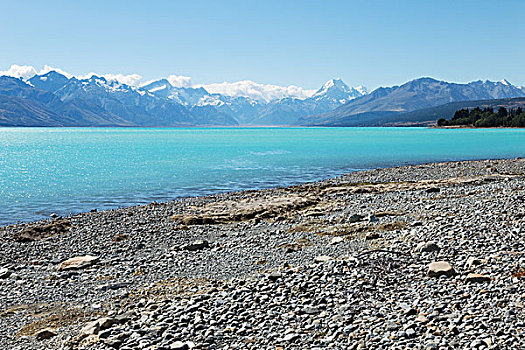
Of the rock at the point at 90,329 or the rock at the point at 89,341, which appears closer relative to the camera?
the rock at the point at 89,341

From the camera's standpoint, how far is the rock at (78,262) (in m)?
17.9

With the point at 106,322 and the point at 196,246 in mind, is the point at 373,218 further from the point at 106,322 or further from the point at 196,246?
the point at 106,322

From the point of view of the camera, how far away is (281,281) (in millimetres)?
13250

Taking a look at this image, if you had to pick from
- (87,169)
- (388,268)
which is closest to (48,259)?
(388,268)

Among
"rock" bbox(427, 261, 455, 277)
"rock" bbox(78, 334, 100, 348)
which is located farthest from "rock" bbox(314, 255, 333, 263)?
"rock" bbox(78, 334, 100, 348)

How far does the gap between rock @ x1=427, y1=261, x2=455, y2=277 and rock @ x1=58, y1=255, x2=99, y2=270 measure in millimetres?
13112

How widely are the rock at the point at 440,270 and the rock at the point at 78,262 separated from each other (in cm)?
1311

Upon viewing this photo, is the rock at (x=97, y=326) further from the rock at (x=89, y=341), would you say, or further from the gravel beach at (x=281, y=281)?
the rock at (x=89, y=341)

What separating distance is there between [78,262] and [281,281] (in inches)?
375

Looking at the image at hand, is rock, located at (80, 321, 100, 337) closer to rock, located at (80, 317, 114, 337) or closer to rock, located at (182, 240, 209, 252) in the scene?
rock, located at (80, 317, 114, 337)

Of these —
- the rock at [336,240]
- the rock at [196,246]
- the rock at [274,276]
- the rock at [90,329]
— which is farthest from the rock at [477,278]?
the rock at [196,246]

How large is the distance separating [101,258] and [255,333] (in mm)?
11385

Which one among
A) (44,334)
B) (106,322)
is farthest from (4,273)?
(106,322)

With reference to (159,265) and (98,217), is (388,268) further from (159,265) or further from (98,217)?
(98,217)
